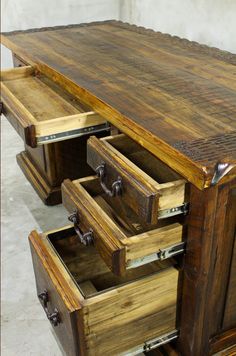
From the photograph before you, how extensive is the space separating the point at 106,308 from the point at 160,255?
17 centimetres

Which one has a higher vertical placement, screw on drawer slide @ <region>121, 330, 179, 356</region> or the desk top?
the desk top

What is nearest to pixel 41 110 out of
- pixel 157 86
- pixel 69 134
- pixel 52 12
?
pixel 69 134

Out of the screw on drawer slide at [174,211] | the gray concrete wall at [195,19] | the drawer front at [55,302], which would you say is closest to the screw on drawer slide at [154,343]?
the drawer front at [55,302]

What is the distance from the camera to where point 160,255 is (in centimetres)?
93

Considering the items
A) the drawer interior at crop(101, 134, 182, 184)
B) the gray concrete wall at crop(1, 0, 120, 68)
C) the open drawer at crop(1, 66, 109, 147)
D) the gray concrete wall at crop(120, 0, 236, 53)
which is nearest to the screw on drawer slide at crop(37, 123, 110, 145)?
the open drawer at crop(1, 66, 109, 147)

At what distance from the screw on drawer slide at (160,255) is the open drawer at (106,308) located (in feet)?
0.19

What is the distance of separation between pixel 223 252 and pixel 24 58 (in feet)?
3.57

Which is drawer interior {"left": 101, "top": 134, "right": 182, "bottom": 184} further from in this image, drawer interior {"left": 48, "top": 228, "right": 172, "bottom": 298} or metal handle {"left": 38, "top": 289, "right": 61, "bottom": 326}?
metal handle {"left": 38, "top": 289, "right": 61, "bottom": 326}

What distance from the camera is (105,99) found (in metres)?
1.12

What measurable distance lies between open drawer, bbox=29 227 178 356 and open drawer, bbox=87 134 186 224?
0.19m

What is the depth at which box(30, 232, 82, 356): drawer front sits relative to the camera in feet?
3.06

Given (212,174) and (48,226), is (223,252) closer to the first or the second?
(212,174)

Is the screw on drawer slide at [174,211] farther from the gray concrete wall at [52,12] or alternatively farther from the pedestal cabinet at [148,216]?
the gray concrete wall at [52,12]

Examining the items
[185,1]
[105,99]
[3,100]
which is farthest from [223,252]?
[185,1]
